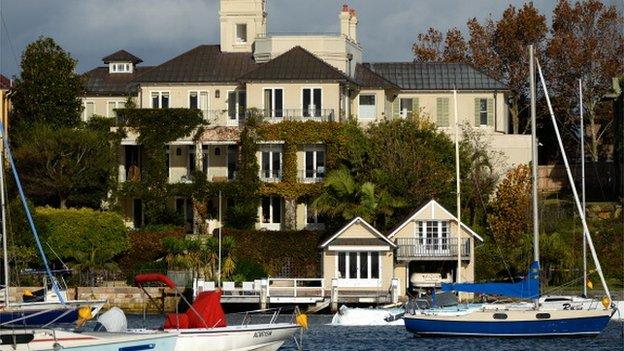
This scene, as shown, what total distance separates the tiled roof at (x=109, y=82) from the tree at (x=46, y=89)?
3.83m

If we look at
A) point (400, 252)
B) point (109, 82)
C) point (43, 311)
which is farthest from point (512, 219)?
point (43, 311)

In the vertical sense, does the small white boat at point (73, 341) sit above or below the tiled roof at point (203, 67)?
below

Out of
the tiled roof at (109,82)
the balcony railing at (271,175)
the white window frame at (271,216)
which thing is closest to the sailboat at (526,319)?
the balcony railing at (271,175)

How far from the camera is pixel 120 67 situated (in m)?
98.2

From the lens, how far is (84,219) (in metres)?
80.9

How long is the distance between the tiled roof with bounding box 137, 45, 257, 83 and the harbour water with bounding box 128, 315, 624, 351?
26.4m

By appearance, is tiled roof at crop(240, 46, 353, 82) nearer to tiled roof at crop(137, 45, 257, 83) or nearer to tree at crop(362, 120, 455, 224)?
tiled roof at crop(137, 45, 257, 83)

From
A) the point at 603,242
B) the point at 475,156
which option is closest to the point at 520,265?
the point at 603,242

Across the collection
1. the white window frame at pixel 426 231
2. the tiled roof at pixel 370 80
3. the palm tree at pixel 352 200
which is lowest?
the white window frame at pixel 426 231

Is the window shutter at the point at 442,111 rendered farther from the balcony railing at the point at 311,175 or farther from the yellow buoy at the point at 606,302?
the yellow buoy at the point at 606,302

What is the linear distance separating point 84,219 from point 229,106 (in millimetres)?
12158

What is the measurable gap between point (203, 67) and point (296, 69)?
6.08 metres

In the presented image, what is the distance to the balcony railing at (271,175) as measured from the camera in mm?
85550

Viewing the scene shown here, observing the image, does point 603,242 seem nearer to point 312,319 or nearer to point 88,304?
point 312,319
